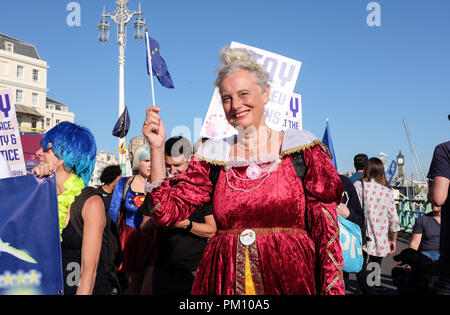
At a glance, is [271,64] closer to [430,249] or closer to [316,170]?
[430,249]

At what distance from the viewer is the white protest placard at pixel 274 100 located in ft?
18.3

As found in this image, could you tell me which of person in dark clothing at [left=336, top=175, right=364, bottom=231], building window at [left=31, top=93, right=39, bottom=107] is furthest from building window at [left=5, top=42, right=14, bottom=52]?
person in dark clothing at [left=336, top=175, right=364, bottom=231]

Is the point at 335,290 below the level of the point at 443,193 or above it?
below

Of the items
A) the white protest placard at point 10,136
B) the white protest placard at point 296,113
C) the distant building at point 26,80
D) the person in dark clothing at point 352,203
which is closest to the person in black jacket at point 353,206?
the person in dark clothing at point 352,203

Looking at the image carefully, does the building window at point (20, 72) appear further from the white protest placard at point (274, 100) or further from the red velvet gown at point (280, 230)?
the red velvet gown at point (280, 230)

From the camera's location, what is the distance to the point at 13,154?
6453mm

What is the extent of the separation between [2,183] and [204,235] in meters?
→ 1.64

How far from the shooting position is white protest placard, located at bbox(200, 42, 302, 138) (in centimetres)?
558

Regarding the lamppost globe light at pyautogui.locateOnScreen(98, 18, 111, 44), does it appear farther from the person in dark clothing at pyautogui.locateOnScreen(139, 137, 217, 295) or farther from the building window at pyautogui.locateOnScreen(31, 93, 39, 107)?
the building window at pyautogui.locateOnScreen(31, 93, 39, 107)

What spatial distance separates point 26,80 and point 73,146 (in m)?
62.5

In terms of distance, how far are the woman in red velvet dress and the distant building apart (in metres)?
59.0

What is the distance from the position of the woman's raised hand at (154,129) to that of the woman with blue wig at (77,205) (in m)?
0.70

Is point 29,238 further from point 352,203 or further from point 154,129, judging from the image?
point 352,203

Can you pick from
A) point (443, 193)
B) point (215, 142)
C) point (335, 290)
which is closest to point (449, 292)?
point (443, 193)
